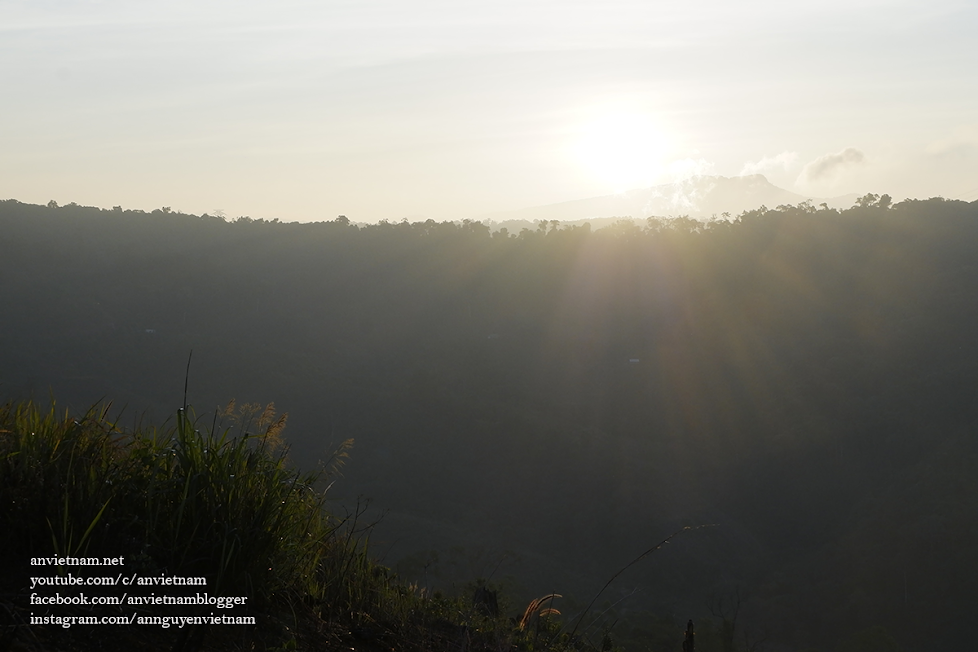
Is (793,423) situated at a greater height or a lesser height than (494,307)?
lesser

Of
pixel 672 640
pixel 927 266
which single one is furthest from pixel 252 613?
pixel 927 266

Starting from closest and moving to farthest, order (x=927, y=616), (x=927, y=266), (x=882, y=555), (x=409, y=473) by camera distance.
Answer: (x=927, y=616) → (x=882, y=555) → (x=409, y=473) → (x=927, y=266)

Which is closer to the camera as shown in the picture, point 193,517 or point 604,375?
point 193,517

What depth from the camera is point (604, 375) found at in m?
44.3

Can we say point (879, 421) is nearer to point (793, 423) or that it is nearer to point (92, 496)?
point (793, 423)

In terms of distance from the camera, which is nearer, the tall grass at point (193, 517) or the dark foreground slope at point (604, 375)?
the tall grass at point (193, 517)

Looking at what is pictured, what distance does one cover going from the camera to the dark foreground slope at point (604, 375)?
2825 centimetres

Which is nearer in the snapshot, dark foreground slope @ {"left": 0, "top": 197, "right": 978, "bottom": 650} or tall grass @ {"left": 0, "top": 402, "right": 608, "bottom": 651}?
tall grass @ {"left": 0, "top": 402, "right": 608, "bottom": 651}

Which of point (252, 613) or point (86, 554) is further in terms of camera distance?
point (252, 613)

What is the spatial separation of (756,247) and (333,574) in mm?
56320

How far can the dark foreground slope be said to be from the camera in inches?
1112

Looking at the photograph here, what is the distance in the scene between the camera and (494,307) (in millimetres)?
53250

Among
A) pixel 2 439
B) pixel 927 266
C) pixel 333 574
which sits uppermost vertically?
pixel 927 266

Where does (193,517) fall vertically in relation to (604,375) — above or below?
above
